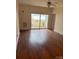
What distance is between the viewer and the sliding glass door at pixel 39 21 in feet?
37.8

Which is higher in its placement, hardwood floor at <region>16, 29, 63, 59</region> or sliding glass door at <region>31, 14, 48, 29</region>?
sliding glass door at <region>31, 14, 48, 29</region>

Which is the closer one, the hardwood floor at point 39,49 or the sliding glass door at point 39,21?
the hardwood floor at point 39,49

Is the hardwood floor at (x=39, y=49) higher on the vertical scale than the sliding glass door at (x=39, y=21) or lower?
lower

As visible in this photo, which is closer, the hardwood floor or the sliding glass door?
the hardwood floor

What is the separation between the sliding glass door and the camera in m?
11.5

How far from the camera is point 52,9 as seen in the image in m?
11.4

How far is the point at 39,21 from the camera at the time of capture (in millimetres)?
11883
